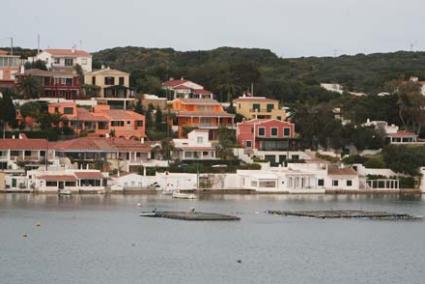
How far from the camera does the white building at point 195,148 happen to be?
8388 cm

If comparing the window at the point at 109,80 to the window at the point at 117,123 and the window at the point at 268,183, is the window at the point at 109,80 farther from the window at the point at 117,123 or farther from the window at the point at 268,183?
the window at the point at 268,183

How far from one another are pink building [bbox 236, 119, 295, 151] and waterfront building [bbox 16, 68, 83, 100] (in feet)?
38.4

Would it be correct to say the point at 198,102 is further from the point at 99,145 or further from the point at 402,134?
the point at 402,134

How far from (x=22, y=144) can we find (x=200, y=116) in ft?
50.8

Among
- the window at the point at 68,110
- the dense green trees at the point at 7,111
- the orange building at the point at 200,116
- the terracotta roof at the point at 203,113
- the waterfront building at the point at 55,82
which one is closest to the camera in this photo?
the dense green trees at the point at 7,111

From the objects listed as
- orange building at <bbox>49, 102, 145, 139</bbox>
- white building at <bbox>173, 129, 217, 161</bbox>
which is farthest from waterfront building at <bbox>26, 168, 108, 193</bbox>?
orange building at <bbox>49, 102, 145, 139</bbox>

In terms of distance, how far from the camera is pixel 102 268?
152ft

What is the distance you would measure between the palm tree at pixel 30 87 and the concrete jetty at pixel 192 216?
2506 cm

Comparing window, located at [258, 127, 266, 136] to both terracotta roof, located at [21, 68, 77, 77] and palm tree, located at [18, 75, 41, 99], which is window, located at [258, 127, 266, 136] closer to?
terracotta roof, located at [21, 68, 77, 77]

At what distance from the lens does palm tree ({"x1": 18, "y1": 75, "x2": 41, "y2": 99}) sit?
8838 cm

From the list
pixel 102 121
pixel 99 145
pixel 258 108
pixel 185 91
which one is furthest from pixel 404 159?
pixel 185 91

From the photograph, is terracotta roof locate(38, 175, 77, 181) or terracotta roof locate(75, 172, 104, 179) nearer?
terracotta roof locate(38, 175, 77, 181)

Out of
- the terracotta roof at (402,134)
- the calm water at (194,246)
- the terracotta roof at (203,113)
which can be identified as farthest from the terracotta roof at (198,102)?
the calm water at (194,246)

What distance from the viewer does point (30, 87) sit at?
88.4m
